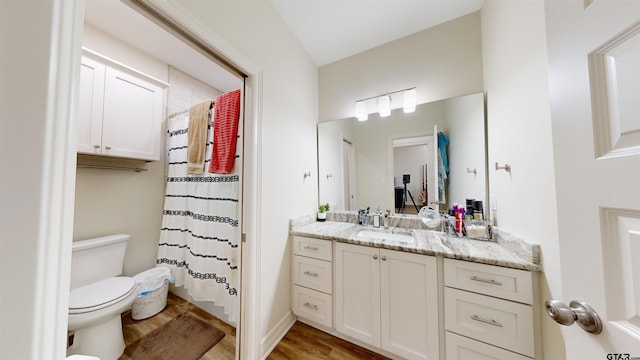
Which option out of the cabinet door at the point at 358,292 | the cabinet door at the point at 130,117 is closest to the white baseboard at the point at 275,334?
the cabinet door at the point at 358,292

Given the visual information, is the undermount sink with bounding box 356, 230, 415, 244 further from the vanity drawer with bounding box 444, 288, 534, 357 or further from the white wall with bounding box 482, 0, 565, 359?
the white wall with bounding box 482, 0, 565, 359

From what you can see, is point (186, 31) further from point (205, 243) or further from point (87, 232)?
point (87, 232)

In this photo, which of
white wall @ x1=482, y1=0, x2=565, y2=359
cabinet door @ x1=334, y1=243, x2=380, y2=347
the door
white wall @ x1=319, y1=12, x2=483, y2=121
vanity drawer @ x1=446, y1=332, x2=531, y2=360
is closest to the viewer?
the door

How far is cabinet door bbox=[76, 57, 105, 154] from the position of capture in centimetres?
143

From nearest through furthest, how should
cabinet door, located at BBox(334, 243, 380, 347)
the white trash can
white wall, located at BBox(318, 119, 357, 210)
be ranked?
cabinet door, located at BBox(334, 243, 380, 347) < the white trash can < white wall, located at BBox(318, 119, 357, 210)

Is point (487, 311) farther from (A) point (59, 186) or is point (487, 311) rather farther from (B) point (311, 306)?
(A) point (59, 186)

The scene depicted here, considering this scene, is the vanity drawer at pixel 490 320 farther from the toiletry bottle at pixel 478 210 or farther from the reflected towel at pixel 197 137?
the reflected towel at pixel 197 137

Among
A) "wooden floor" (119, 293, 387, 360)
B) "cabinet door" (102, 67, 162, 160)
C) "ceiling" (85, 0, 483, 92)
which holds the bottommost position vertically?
"wooden floor" (119, 293, 387, 360)

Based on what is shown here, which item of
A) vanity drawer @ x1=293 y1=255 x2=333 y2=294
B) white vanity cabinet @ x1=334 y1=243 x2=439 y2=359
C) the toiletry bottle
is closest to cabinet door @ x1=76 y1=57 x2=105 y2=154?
vanity drawer @ x1=293 y1=255 x2=333 y2=294

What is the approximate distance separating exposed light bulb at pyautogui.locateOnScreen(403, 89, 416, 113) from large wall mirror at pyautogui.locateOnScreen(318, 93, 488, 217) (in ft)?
0.19

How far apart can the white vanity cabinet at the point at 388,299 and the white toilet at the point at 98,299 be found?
153cm

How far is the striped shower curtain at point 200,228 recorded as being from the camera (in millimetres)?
1561

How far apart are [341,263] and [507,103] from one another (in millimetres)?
1476

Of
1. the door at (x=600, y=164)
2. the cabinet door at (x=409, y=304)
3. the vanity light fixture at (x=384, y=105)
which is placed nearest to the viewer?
the door at (x=600, y=164)
